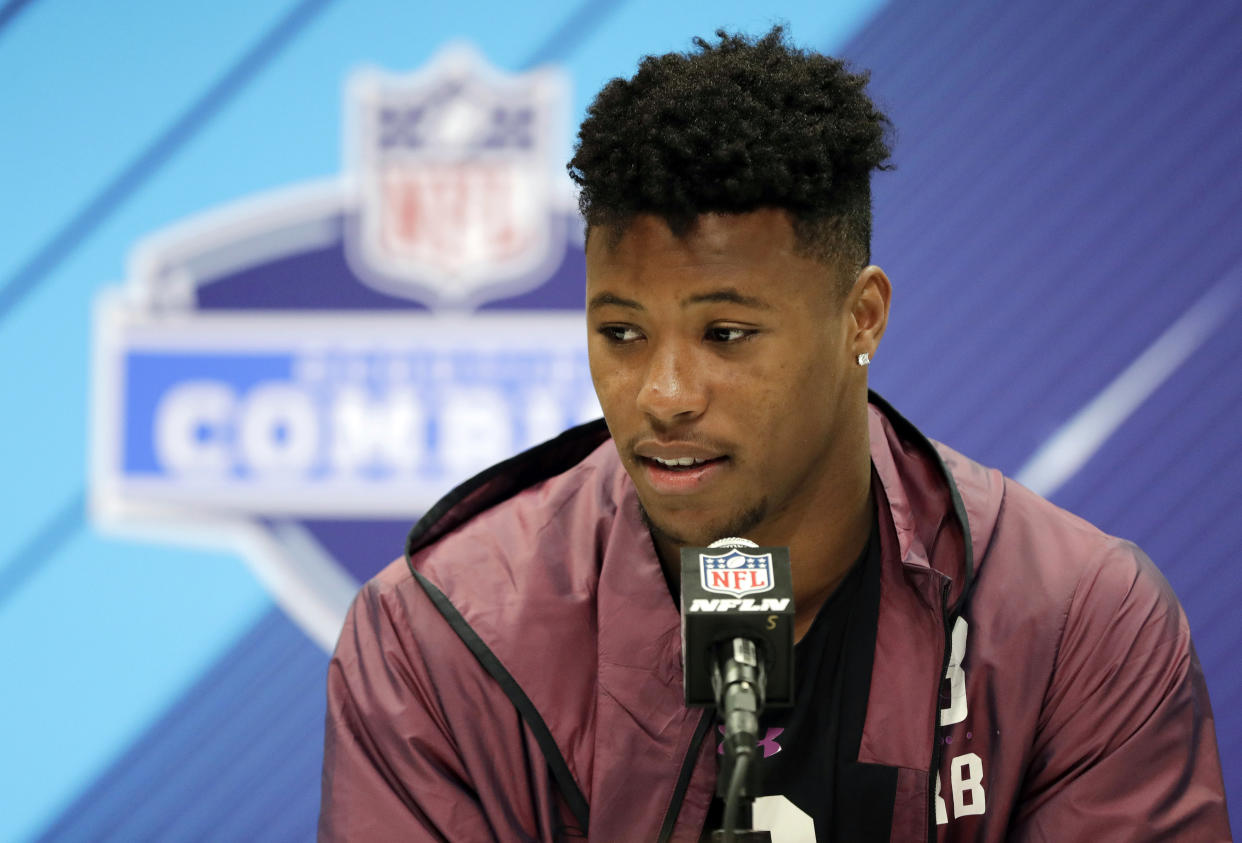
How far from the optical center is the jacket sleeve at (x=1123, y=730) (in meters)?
1.24

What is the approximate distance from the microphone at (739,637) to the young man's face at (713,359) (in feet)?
1.03

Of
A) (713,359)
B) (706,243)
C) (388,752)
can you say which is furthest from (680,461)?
(388,752)

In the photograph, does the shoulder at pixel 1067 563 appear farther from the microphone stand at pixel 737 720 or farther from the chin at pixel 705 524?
the microphone stand at pixel 737 720

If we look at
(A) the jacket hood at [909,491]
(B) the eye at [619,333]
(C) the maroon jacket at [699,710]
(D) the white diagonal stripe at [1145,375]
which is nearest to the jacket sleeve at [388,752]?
(C) the maroon jacket at [699,710]

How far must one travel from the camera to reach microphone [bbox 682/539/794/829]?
89 centimetres

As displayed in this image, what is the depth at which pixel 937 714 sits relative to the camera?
134 cm

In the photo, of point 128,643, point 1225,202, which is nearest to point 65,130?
point 128,643

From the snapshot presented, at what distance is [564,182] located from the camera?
7.32 ft

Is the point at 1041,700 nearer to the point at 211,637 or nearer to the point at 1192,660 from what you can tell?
the point at 1192,660

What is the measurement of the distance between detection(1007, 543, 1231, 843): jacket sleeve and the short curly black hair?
0.47m

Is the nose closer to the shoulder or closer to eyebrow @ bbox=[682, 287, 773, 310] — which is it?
eyebrow @ bbox=[682, 287, 773, 310]

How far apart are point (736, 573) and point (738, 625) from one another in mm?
52

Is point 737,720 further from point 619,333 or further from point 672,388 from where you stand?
point 619,333

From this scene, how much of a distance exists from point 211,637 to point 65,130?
101cm
